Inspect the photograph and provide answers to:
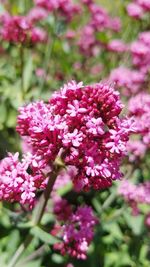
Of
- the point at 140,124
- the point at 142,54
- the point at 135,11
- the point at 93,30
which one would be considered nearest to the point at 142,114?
the point at 140,124

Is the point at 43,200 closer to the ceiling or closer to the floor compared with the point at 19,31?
closer to the floor

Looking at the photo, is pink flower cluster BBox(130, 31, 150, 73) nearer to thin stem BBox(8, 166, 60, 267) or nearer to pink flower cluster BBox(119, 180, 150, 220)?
pink flower cluster BBox(119, 180, 150, 220)

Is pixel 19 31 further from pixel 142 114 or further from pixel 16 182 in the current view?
pixel 16 182

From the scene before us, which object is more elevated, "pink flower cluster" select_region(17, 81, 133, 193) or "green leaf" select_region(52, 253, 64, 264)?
"pink flower cluster" select_region(17, 81, 133, 193)

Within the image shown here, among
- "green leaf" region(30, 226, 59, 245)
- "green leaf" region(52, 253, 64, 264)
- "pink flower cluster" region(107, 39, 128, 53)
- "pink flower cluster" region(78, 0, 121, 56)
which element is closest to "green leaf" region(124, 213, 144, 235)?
"green leaf" region(52, 253, 64, 264)

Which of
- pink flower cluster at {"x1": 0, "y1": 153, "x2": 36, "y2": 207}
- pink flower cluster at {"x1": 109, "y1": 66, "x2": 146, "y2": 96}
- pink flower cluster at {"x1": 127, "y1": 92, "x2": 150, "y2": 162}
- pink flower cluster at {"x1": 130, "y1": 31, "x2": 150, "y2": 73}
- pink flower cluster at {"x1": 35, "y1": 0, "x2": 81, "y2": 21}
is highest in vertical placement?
pink flower cluster at {"x1": 35, "y1": 0, "x2": 81, "y2": 21}

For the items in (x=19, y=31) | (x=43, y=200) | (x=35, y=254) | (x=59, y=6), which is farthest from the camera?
(x=59, y=6)

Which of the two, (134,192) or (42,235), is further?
(134,192)

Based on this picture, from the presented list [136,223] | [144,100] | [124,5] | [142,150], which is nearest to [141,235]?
[136,223]
